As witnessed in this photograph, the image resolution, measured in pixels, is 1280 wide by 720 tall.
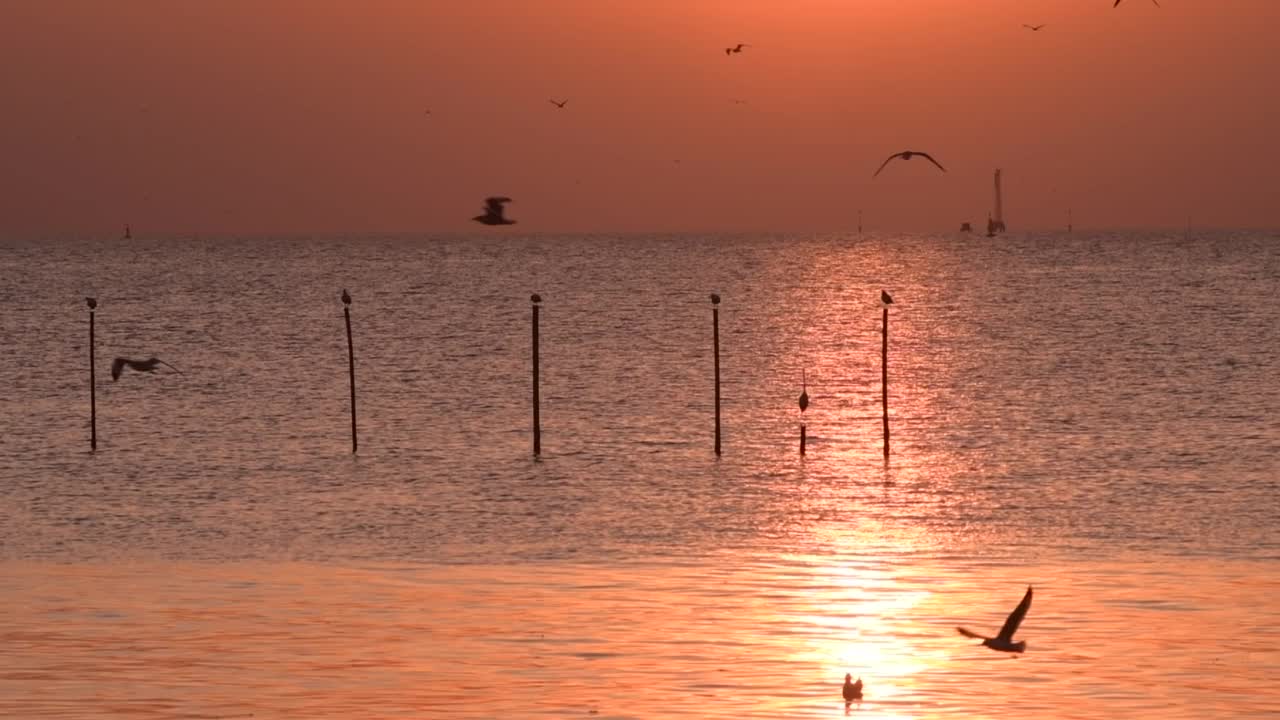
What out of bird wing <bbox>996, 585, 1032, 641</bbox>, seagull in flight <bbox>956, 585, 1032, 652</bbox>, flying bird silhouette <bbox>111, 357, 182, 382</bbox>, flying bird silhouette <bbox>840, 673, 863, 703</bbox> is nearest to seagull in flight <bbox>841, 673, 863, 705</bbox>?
flying bird silhouette <bbox>840, 673, 863, 703</bbox>

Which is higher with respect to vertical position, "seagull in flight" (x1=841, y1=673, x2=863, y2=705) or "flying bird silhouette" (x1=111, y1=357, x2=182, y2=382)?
"flying bird silhouette" (x1=111, y1=357, x2=182, y2=382)

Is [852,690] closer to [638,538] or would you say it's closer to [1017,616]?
[1017,616]

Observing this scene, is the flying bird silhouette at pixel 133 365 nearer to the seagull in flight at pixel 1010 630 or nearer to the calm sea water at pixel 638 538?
the calm sea water at pixel 638 538

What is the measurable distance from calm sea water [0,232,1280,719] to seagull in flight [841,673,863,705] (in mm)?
240

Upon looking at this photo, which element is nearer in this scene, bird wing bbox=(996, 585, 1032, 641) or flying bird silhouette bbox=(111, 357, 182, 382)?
bird wing bbox=(996, 585, 1032, 641)

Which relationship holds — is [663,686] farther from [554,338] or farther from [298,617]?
[554,338]

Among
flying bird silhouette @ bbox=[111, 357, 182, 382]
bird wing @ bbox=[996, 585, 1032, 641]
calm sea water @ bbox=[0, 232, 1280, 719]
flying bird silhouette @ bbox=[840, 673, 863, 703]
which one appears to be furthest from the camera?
flying bird silhouette @ bbox=[111, 357, 182, 382]

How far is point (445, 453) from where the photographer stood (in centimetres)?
5569

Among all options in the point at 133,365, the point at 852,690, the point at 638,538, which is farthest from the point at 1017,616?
the point at 133,365

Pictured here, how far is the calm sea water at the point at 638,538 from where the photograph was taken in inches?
946

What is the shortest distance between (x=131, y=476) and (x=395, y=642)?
82.7ft

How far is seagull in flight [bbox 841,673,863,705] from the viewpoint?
Answer: 22.5 meters

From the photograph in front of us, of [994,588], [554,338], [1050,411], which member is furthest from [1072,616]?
[554,338]

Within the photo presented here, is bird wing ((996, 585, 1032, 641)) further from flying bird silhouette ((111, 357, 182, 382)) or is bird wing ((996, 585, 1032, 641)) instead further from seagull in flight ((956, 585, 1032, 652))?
flying bird silhouette ((111, 357, 182, 382))
